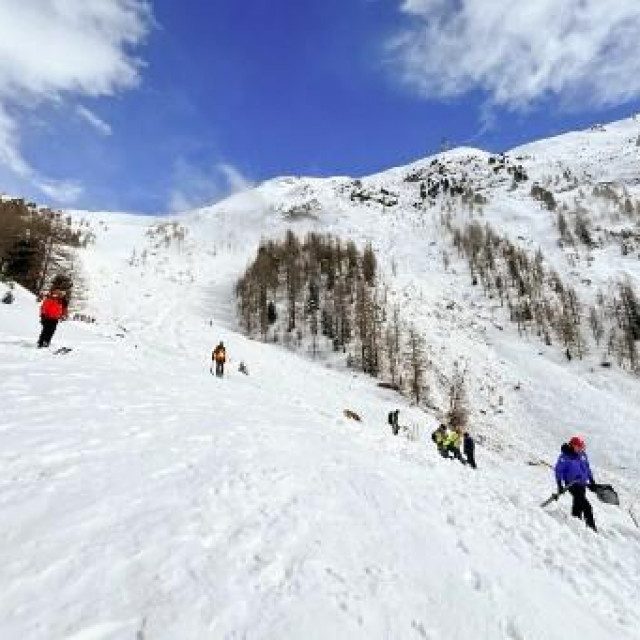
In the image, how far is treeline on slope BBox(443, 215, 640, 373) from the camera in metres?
66.1

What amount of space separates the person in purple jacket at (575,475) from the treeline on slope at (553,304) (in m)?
50.0

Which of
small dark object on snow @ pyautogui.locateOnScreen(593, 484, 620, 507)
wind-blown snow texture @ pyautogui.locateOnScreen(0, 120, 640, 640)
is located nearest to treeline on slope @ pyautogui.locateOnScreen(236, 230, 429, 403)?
small dark object on snow @ pyautogui.locateOnScreen(593, 484, 620, 507)

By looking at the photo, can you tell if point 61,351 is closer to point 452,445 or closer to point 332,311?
point 452,445

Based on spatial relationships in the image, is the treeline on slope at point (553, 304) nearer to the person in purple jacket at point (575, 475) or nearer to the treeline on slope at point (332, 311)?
the treeline on slope at point (332, 311)

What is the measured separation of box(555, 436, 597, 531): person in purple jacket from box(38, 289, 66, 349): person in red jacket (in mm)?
15652

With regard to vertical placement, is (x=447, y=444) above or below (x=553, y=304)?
below

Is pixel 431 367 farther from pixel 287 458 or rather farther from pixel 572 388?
pixel 287 458

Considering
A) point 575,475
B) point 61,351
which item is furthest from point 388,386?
point 575,475

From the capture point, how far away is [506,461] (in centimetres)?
3372

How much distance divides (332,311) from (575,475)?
53.5 meters

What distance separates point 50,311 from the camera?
1903 cm

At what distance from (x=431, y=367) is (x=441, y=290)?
86.7ft

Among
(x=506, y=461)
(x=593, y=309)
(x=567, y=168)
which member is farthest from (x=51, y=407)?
A: (x=567, y=168)

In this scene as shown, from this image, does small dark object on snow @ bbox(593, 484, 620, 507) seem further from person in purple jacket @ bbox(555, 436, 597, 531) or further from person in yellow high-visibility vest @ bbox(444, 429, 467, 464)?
person in purple jacket @ bbox(555, 436, 597, 531)
